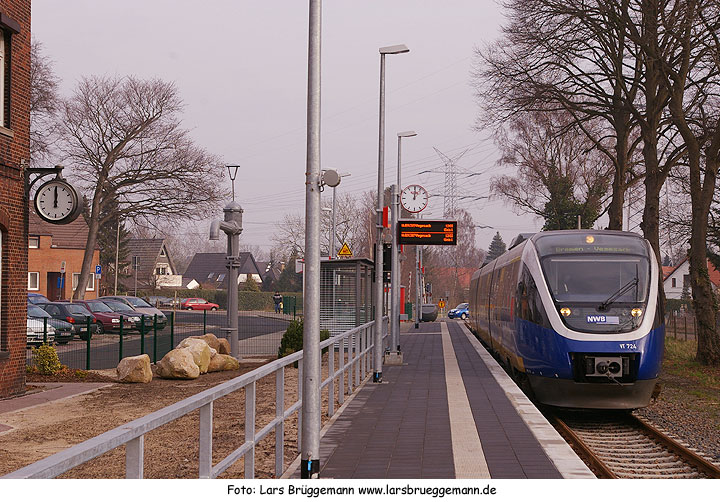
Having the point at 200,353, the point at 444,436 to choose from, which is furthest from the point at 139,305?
the point at 444,436

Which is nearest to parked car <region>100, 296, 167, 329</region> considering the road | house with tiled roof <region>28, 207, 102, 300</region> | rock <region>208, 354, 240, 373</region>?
the road

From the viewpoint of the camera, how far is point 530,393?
1614 cm

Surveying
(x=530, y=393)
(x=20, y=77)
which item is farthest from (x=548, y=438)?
(x=20, y=77)

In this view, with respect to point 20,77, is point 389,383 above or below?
below

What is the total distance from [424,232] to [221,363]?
605 centimetres

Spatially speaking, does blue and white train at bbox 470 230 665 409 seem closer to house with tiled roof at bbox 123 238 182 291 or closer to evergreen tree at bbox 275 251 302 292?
evergreen tree at bbox 275 251 302 292

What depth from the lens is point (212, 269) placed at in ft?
449

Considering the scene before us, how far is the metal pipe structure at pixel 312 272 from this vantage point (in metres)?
7.65

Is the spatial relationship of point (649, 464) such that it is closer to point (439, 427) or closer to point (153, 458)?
point (439, 427)

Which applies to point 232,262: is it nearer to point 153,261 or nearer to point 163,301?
A: point 163,301

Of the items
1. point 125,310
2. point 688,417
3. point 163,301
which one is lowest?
point 688,417

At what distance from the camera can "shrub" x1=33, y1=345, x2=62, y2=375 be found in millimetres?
19781

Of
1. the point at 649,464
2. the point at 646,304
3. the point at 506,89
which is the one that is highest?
the point at 506,89

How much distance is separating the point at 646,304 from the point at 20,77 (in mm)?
11904
